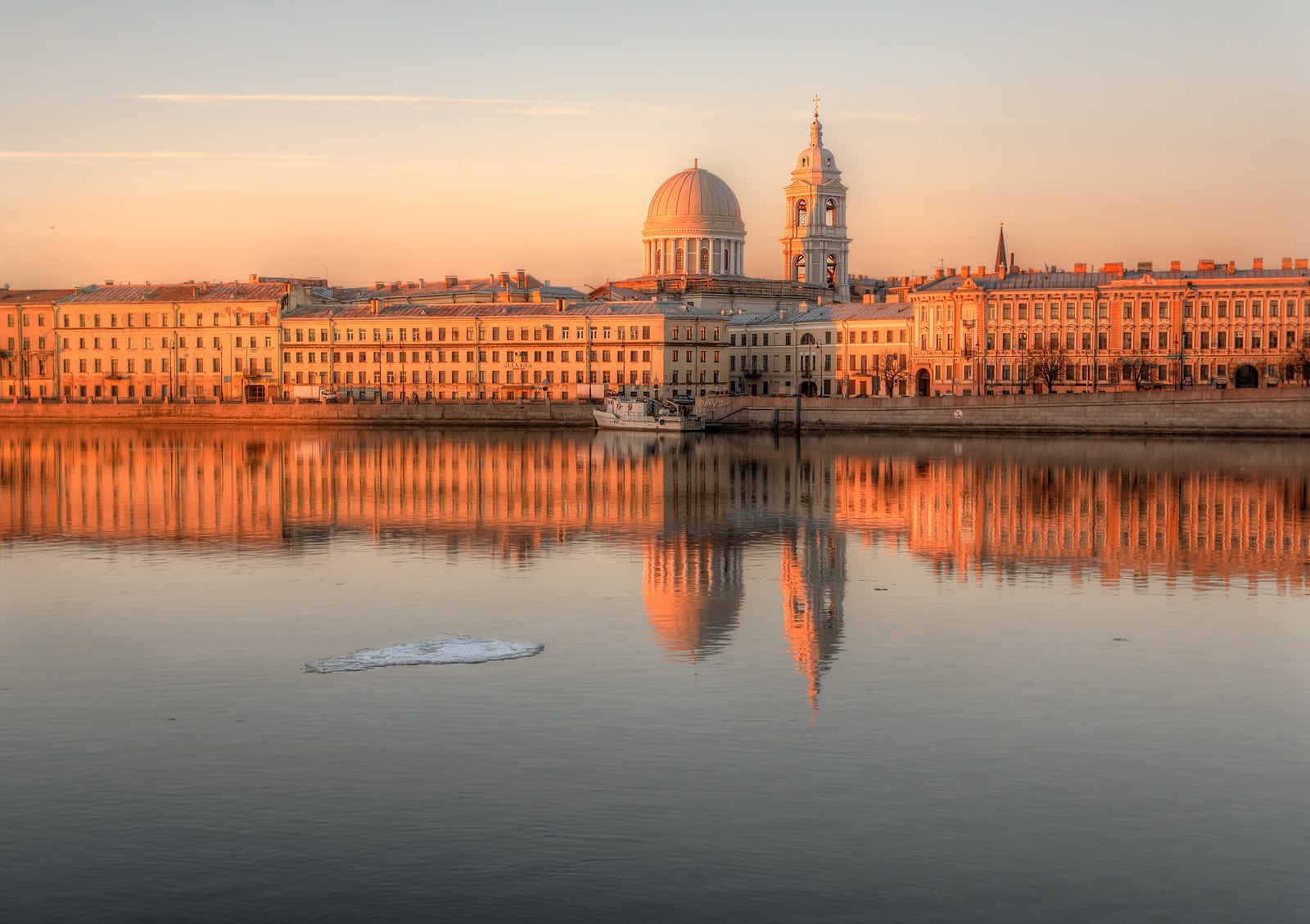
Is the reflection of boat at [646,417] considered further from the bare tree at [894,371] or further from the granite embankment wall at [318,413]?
the bare tree at [894,371]

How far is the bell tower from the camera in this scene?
4518 inches

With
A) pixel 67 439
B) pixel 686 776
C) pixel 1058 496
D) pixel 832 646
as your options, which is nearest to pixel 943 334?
pixel 67 439

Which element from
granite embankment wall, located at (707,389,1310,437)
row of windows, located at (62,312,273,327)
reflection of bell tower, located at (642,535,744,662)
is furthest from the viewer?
row of windows, located at (62,312,273,327)

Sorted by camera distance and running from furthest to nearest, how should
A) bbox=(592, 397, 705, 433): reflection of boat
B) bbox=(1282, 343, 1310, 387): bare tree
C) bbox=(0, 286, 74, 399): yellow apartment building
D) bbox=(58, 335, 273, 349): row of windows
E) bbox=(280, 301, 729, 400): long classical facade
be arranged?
bbox=(0, 286, 74, 399): yellow apartment building < bbox=(58, 335, 273, 349): row of windows < bbox=(280, 301, 729, 400): long classical facade < bbox=(1282, 343, 1310, 387): bare tree < bbox=(592, 397, 705, 433): reflection of boat

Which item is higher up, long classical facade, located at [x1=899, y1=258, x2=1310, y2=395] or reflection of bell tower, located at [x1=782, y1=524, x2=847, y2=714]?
long classical facade, located at [x1=899, y1=258, x2=1310, y2=395]

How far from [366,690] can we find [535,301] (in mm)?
94552

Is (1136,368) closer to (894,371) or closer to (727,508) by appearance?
(894,371)

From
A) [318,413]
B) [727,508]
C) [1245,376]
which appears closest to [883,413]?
[1245,376]

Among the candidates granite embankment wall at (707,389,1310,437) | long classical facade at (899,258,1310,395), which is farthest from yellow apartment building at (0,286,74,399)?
long classical facade at (899,258,1310,395)

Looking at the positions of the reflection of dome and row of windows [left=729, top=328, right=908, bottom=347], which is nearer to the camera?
row of windows [left=729, top=328, right=908, bottom=347]

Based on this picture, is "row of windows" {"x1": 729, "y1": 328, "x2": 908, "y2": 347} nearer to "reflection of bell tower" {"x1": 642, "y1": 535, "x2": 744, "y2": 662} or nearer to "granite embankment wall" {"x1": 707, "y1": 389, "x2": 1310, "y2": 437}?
"granite embankment wall" {"x1": 707, "y1": 389, "x2": 1310, "y2": 437}

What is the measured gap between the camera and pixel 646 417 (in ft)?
271

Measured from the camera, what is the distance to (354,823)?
11664mm

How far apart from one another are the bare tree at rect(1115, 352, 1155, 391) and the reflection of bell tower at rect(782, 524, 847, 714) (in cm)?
6267
